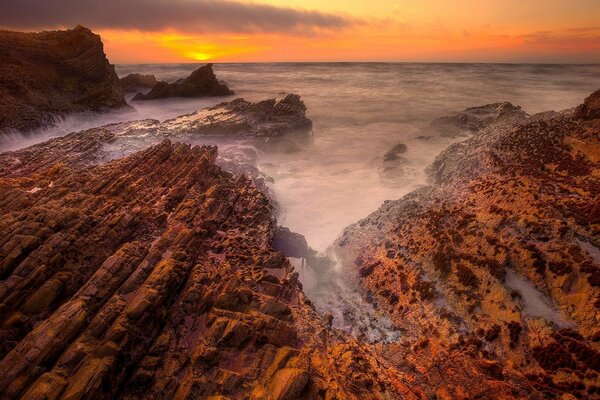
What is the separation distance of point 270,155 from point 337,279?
18592mm

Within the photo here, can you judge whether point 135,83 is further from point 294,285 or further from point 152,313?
point 152,313

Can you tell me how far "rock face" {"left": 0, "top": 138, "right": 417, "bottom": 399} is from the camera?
6699 mm

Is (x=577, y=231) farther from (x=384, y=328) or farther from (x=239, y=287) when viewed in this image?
(x=239, y=287)

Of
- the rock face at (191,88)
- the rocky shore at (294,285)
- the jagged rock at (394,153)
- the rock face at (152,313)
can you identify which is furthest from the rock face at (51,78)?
the jagged rock at (394,153)

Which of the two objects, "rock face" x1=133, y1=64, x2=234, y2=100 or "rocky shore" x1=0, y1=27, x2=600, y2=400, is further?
"rock face" x1=133, y1=64, x2=234, y2=100

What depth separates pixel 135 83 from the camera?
55.7m

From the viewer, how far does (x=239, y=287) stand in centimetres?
898

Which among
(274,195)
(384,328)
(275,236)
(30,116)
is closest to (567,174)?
→ (384,328)

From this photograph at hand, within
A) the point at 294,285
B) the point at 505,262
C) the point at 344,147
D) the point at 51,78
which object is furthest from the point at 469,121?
the point at 51,78

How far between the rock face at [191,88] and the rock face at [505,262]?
43.3 meters

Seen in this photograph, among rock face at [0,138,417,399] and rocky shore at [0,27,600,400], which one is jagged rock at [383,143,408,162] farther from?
rock face at [0,138,417,399]

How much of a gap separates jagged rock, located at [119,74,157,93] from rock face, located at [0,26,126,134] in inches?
660

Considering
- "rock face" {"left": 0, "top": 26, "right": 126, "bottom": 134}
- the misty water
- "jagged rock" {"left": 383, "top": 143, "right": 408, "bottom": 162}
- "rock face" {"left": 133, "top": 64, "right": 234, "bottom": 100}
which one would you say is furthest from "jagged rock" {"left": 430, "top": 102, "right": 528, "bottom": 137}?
"rock face" {"left": 0, "top": 26, "right": 126, "bottom": 134}

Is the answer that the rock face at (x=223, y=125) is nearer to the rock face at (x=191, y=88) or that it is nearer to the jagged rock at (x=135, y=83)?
the rock face at (x=191, y=88)
